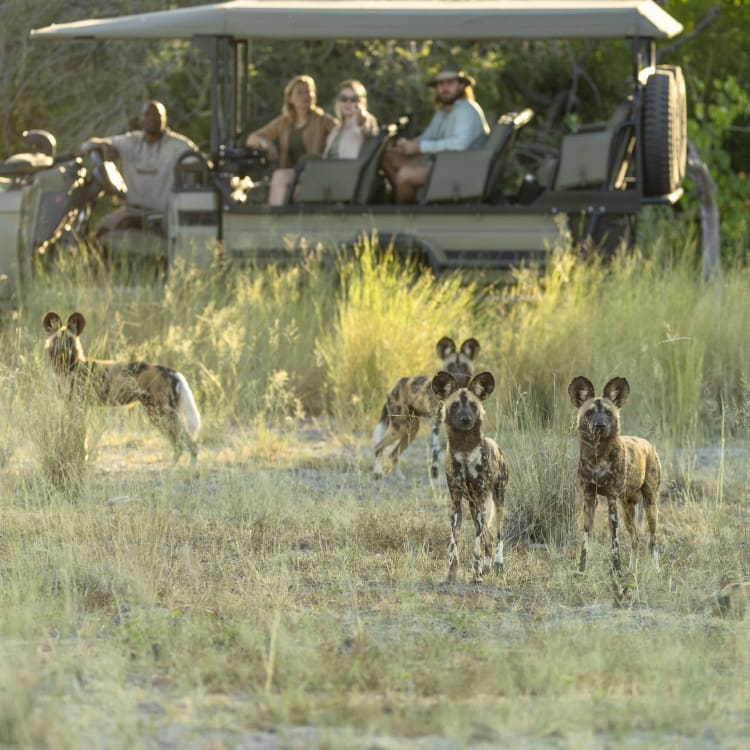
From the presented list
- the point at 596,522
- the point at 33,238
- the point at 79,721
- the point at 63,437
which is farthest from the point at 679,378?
the point at 79,721

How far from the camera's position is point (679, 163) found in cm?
995

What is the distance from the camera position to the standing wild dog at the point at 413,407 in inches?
292

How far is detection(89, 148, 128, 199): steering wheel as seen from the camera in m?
10.8

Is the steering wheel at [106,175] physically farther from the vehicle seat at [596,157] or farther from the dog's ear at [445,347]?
the dog's ear at [445,347]

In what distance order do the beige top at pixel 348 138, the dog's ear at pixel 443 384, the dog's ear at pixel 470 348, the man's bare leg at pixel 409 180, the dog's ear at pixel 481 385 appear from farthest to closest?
the beige top at pixel 348 138
the man's bare leg at pixel 409 180
the dog's ear at pixel 470 348
the dog's ear at pixel 481 385
the dog's ear at pixel 443 384

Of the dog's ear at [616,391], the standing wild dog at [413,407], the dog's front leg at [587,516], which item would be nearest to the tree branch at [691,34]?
the standing wild dog at [413,407]

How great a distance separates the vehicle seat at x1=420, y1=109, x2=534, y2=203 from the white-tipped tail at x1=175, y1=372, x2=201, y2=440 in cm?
270

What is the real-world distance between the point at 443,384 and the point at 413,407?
2171 millimetres

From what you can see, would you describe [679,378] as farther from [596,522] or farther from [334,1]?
[334,1]

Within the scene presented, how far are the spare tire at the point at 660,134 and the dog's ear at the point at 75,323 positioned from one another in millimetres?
3620

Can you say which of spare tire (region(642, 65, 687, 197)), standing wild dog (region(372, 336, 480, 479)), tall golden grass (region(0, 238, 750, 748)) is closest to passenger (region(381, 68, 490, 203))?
tall golden grass (region(0, 238, 750, 748))

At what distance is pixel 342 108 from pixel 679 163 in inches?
81.1

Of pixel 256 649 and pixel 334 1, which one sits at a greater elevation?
pixel 334 1

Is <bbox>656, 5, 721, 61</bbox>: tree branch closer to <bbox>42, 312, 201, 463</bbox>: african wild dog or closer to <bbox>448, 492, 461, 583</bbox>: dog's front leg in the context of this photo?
<bbox>42, 312, 201, 463</bbox>: african wild dog
